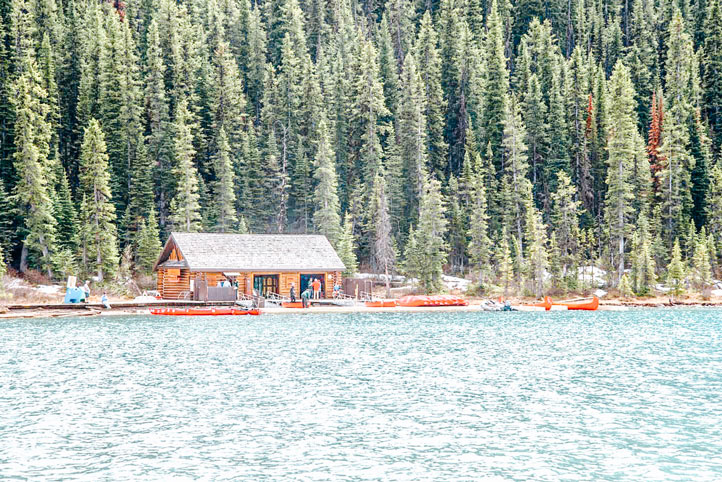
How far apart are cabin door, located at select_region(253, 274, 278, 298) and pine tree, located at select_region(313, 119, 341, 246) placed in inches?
660

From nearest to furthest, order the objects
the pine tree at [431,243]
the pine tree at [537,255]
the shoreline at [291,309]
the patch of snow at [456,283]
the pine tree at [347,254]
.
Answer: the shoreline at [291,309] → the pine tree at [537,255] → the pine tree at [431,243] → the pine tree at [347,254] → the patch of snow at [456,283]

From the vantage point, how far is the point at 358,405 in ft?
89.6

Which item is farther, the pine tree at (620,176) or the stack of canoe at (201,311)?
the pine tree at (620,176)

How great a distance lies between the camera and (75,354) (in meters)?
39.7

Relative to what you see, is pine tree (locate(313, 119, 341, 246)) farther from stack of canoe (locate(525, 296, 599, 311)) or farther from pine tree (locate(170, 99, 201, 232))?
stack of canoe (locate(525, 296, 599, 311))

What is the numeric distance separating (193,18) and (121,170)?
35460mm

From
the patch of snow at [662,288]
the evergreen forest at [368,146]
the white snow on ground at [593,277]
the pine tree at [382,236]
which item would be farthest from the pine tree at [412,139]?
the patch of snow at [662,288]

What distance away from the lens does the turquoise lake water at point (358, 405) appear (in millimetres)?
19953

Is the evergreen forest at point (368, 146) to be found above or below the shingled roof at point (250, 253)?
above

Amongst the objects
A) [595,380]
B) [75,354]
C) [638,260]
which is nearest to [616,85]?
[638,260]

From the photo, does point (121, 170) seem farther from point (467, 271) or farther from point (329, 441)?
point (329, 441)

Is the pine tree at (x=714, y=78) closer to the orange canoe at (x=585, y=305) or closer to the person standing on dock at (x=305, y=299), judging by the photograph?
the orange canoe at (x=585, y=305)

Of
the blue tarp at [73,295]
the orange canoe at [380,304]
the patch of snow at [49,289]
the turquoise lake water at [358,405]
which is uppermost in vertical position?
the patch of snow at [49,289]

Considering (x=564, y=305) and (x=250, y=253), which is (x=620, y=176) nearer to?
(x=564, y=305)
